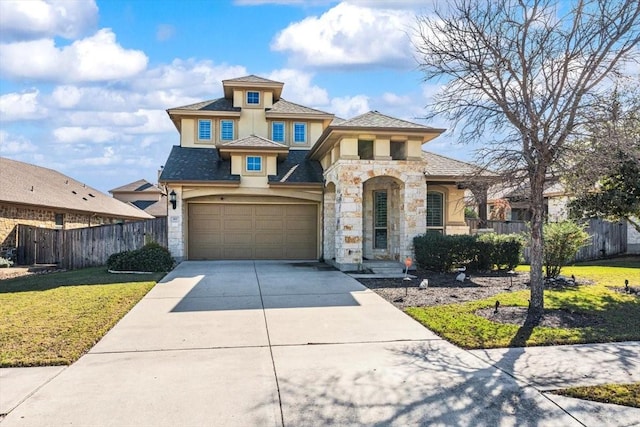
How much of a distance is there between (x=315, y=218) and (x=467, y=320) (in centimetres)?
1097

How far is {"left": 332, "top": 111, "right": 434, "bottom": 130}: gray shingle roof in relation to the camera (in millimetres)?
13712

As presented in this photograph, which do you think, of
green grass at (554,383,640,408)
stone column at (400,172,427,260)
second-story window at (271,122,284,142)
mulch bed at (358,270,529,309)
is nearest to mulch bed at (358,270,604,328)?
mulch bed at (358,270,529,309)

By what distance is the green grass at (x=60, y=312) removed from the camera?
592 centimetres

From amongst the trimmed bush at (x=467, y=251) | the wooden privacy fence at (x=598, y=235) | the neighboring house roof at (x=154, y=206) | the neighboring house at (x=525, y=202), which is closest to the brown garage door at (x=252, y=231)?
the trimmed bush at (x=467, y=251)

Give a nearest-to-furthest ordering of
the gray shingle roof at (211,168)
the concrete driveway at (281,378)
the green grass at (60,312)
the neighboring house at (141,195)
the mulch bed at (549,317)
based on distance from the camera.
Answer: the concrete driveway at (281,378) < the green grass at (60,312) < the mulch bed at (549,317) < the gray shingle roof at (211,168) < the neighboring house at (141,195)

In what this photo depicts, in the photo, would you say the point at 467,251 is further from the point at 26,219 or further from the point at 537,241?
the point at 26,219

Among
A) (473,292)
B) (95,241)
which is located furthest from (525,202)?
(95,241)

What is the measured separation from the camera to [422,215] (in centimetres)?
1434

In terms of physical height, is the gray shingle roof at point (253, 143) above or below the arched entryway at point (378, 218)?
above

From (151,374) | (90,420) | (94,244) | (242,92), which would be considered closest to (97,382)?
(151,374)

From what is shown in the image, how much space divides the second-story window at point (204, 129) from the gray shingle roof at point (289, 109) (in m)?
2.59

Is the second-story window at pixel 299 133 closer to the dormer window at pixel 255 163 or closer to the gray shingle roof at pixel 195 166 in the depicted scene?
the dormer window at pixel 255 163

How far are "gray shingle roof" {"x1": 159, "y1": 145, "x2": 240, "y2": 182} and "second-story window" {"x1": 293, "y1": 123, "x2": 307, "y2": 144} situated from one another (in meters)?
3.25

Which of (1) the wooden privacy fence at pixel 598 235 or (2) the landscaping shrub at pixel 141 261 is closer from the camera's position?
(2) the landscaping shrub at pixel 141 261
